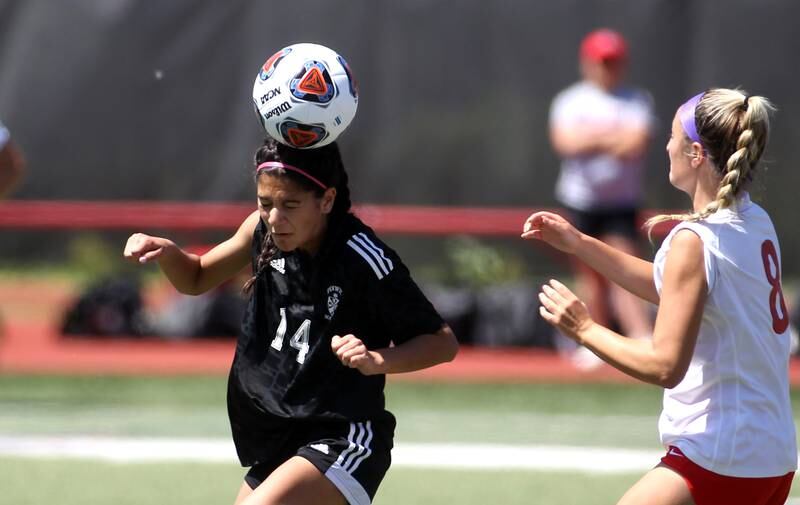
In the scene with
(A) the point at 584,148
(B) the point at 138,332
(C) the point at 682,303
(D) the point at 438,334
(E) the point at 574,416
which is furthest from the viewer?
(B) the point at 138,332

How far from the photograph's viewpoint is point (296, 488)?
Result: 12.7ft

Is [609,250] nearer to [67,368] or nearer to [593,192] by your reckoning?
[593,192]

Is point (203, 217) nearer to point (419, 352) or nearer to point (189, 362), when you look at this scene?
point (189, 362)

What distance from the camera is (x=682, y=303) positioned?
140 inches

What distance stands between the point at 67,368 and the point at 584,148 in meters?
3.81

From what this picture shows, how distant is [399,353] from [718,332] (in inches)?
33.5

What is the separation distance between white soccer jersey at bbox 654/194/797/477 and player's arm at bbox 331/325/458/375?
0.65 metres

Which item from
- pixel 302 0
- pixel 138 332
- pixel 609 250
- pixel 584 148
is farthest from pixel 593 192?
pixel 609 250

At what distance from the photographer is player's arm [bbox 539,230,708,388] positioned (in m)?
3.54

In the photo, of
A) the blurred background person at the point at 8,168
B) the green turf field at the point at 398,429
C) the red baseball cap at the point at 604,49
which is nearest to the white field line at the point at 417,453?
the green turf field at the point at 398,429

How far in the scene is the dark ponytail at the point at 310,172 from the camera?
406 cm

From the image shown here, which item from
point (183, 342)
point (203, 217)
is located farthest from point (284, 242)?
point (203, 217)

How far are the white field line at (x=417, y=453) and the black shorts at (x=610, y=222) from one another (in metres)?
2.54

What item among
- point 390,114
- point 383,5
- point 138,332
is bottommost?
point 138,332
